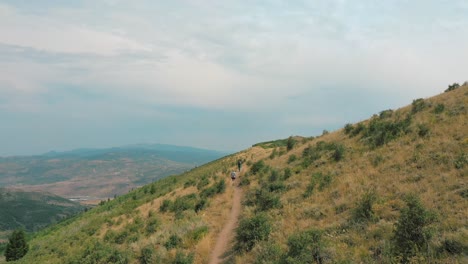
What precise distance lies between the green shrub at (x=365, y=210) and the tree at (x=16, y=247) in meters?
49.3

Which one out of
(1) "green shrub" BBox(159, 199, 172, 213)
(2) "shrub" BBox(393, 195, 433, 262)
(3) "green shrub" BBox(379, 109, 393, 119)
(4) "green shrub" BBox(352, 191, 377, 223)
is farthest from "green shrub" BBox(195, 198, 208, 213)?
(3) "green shrub" BBox(379, 109, 393, 119)

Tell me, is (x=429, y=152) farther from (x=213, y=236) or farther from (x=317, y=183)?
(x=213, y=236)

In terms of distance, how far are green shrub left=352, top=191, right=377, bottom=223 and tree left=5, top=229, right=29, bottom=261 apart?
162ft

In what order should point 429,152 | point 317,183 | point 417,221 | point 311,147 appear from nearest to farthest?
point 417,221, point 429,152, point 317,183, point 311,147

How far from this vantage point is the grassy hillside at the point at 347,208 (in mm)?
9836

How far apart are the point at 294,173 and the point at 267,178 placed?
247 centimetres

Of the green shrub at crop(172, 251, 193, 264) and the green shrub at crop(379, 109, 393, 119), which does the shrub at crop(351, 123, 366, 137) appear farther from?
the green shrub at crop(172, 251, 193, 264)

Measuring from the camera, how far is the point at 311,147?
89.4ft

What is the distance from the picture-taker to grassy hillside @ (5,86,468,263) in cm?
984

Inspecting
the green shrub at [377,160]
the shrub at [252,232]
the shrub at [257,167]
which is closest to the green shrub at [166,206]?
the shrub at [257,167]

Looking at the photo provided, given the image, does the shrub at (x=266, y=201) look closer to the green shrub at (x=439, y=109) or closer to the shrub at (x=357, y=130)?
the shrub at (x=357, y=130)

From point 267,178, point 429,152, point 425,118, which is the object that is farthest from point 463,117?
point 267,178

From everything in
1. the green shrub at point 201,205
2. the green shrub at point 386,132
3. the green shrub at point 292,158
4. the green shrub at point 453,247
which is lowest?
the green shrub at point 201,205

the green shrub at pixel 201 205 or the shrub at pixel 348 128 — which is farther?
the shrub at pixel 348 128
